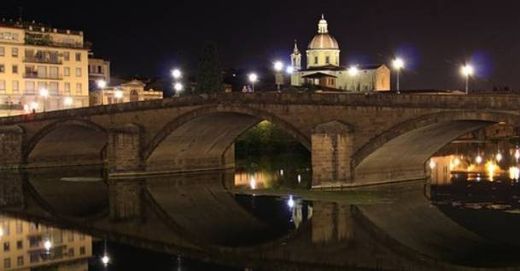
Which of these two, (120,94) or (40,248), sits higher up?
(120,94)

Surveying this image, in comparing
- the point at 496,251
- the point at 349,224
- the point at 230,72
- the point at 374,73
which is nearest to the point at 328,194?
the point at 349,224

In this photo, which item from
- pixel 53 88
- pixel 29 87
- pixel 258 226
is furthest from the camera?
pixel 53 88

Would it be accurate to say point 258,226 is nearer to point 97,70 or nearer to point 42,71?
point 42,71

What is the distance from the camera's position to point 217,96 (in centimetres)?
4947

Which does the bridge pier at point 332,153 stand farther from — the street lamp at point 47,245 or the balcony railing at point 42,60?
the balcony railing at point 42,60

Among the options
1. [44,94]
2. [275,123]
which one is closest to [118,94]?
[44,94]

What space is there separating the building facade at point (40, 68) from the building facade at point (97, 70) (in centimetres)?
937

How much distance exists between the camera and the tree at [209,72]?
81.7 meters

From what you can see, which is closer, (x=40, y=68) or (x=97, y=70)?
(x=40, y=68)

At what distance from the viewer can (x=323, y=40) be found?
13050cm

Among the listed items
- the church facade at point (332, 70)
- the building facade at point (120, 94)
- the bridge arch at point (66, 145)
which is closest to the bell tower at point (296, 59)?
the church facade at point (332, 70)

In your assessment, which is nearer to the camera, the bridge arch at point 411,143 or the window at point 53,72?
the bridge arch at point 411,143

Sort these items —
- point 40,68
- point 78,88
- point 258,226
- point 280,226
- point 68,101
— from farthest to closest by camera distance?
point 78,88, point 68,101, point 40,68, point 258,226, point 280,226

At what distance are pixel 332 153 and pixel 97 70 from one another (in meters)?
67.5
